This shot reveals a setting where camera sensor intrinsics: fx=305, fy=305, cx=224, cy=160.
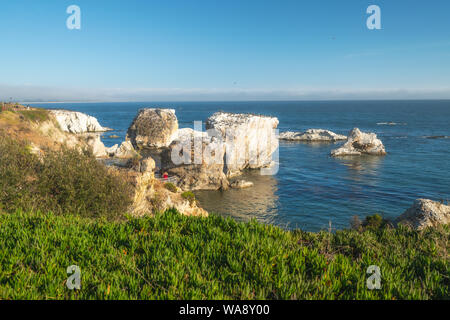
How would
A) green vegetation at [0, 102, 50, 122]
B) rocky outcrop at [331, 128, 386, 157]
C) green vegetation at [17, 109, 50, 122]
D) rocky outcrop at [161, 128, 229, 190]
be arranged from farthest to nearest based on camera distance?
1. rocky outcrop at [331, 128, 386, 157]
2. green vegetation at [17, 109, 50, 122]
3. green vegetation at [0, 102, 50, 122]
4. rocky outcrop at [161, 128, 229, 190]

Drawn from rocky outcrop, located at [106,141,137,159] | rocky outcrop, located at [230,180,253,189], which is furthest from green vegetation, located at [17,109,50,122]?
rocky outcrop, located at [230,180,253,189]

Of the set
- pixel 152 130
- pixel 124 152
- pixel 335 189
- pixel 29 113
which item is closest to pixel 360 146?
pixel 335 189

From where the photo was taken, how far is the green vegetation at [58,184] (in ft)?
46.8

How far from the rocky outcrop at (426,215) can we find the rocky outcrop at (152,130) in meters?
68.8

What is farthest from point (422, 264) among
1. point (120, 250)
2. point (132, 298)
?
point (120, 250)

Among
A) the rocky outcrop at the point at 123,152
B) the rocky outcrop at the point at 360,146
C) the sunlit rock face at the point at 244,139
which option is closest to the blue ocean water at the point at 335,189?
the rocky outcrop at the point at 360,146

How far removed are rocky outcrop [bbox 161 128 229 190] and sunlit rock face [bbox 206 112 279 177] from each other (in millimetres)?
4463

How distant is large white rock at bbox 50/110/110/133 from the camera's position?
106812 millimetres

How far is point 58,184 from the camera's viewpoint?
15609mm

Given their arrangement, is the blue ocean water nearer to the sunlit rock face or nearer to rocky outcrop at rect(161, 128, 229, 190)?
rocky outcrop at rect(161, 128, 229, 190)

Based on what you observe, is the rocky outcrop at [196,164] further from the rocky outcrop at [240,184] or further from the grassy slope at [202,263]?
the grassy slope at [202,263]

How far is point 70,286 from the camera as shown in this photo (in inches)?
213

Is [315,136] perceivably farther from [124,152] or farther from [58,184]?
[58,184]

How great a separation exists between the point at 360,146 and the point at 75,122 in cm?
9522
